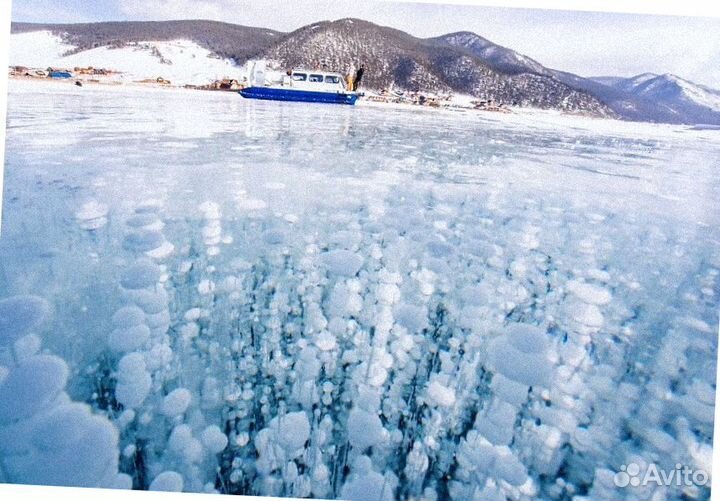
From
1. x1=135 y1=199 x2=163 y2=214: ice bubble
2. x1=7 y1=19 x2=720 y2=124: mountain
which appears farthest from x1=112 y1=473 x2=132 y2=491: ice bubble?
x1=7 y1=19 x2=720 y2=124: mountain

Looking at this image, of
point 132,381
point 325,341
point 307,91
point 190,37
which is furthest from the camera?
point 190,37

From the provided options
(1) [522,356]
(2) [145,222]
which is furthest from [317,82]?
(1) [522,356]

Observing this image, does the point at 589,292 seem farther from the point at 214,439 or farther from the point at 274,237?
the point at 214,439

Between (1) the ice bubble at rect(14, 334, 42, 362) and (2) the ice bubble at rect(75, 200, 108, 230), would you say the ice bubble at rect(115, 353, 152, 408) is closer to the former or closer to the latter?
(1) the ice bubble at rect(14, 334, 42, 362)

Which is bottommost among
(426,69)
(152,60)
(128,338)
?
(128,338)

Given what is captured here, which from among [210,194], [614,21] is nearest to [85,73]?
[210,194]

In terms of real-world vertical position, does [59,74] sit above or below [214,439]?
above

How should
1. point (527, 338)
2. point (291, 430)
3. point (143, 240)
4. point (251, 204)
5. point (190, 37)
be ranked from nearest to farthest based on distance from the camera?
point (291, 430) < point (527, 338) < point (143, 240) < point (251, 204) < point (190, 37)
